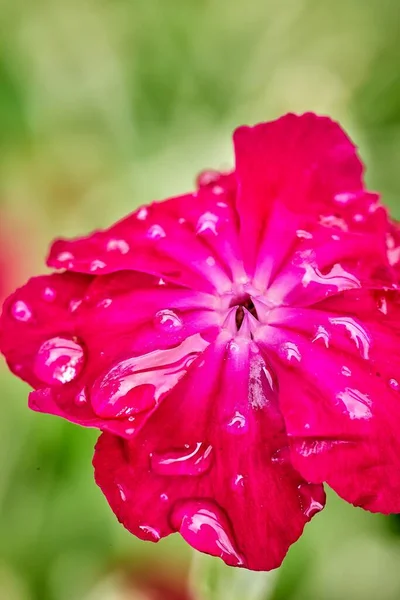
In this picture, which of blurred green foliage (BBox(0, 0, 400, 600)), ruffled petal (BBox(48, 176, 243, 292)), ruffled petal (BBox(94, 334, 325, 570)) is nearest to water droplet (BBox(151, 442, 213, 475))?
ruffled petal (BBox(94, 334, 325, 570))

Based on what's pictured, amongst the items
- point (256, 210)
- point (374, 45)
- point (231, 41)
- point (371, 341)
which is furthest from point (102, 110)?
point (371, 341)

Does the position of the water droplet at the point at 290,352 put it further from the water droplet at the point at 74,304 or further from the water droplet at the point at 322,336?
the water droplet at the point at 74,304

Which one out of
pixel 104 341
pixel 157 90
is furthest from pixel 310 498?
pixel 157 90

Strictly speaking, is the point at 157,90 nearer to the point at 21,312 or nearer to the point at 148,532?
the point at 21,312

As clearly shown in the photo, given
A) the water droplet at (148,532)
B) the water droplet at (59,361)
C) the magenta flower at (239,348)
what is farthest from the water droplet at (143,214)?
the water droplet at (148,532)

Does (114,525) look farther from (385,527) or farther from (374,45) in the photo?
(374,45)

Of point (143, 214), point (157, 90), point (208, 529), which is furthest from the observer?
point (157, 90)
